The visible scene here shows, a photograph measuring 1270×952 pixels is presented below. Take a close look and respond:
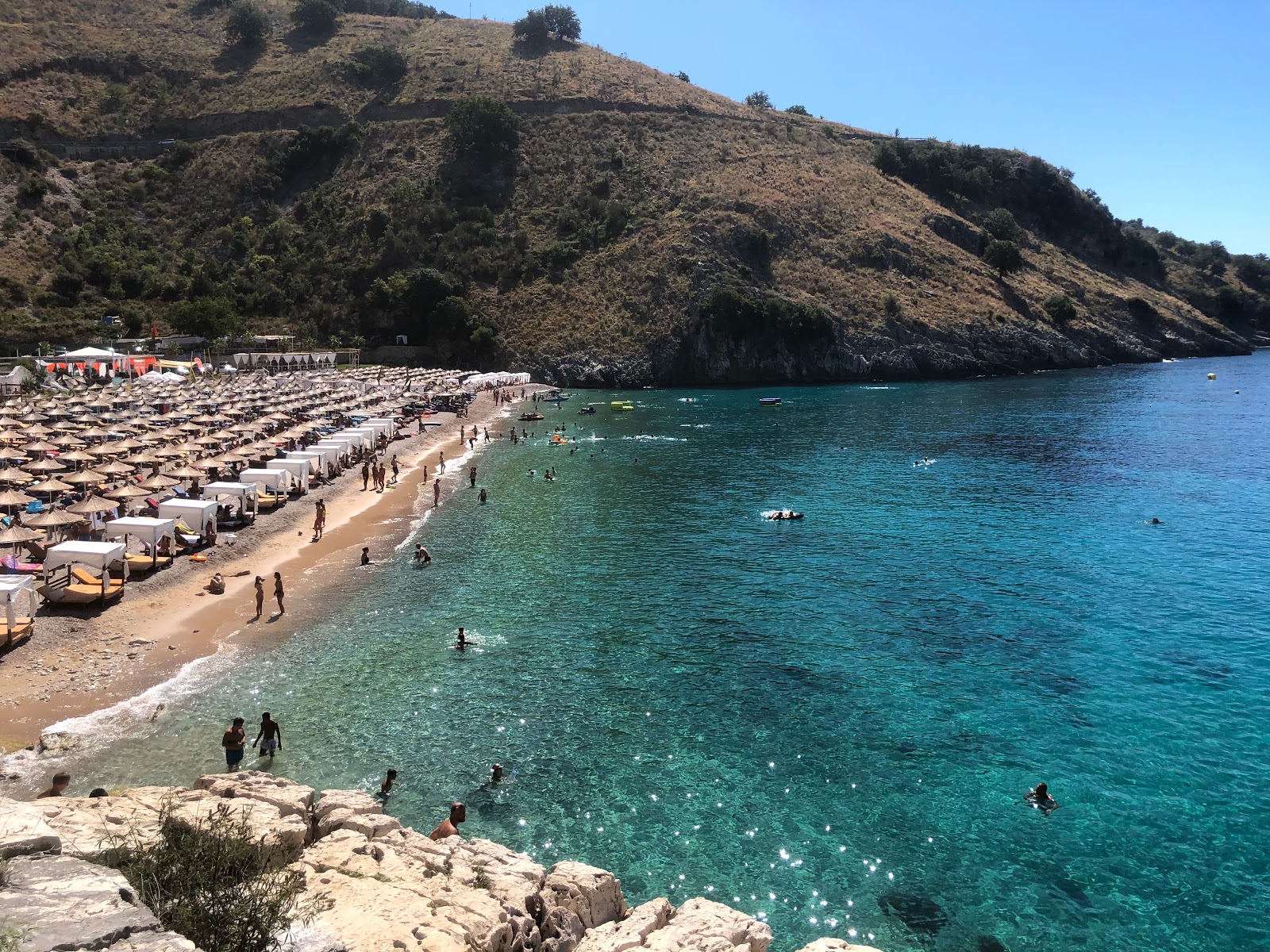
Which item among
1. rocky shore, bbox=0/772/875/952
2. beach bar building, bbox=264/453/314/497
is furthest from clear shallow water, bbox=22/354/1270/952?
beach bar building, bbox=264/453/314/497

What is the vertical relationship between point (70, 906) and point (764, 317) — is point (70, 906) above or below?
below

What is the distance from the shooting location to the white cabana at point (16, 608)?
20.9 meters

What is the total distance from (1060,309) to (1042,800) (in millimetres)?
113876

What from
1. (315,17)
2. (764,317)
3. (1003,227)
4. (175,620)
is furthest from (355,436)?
(315,17)

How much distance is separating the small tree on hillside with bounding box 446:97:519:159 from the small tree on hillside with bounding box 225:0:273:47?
1697 inches

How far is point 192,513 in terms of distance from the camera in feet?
98.0

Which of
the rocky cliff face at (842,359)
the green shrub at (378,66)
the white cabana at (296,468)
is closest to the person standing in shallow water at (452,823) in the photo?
the white cabana at (296,468)

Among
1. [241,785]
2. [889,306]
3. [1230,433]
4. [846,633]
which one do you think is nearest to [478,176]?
[889,306]

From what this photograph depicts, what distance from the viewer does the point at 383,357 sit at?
318ft

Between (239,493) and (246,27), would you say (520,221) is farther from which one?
(239,493)

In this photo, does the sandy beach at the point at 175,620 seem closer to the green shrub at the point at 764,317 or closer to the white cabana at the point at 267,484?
the white cabana at the point at 267,484

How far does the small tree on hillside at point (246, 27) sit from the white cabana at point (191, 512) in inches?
5183

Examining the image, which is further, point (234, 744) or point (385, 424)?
point (385, 424)

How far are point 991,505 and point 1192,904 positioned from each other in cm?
2988
